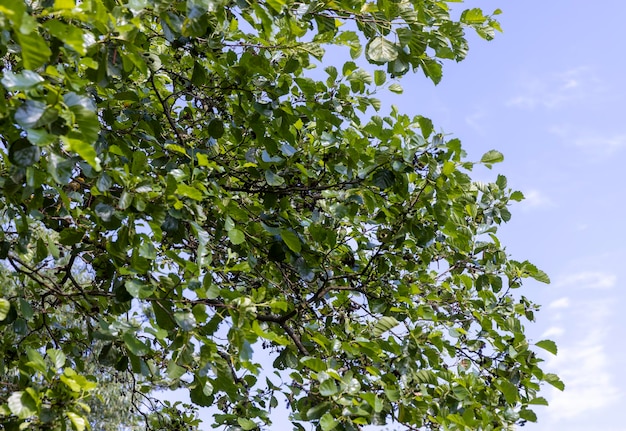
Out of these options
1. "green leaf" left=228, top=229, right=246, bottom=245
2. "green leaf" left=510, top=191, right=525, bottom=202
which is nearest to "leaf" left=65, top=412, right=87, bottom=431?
"green leaf" left=228, top=229, right=246, bottom=245

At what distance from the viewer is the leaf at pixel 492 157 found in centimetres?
465

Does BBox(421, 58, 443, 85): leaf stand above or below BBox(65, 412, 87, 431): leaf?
above

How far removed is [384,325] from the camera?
14.9 feet

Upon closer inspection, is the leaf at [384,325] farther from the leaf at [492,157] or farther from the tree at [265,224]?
the leaf at [492,157]

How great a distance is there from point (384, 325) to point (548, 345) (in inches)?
47.4

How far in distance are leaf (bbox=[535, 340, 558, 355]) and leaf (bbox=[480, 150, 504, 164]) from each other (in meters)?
1.31

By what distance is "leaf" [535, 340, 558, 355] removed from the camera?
475 centimetres

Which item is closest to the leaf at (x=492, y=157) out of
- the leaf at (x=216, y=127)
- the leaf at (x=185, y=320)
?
the leaf at (x=216, y=127)

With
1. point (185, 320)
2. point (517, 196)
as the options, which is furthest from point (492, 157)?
point (185, 320)

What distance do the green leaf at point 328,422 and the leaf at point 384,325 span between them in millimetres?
862

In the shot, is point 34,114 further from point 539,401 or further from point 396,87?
point 539,401

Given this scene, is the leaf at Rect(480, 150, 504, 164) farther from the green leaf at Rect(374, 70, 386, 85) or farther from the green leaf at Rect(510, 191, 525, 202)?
the green leaf at Rect(374, 70, 386, 85)

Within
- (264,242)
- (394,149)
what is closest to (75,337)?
(264,242)

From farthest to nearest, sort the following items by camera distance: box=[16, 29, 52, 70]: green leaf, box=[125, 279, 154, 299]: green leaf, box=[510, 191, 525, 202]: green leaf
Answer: box=[510, 191, 525, 202]: green leaf
box=[125, 279, 154, 299]: green leaf
box=[16, 29, 52, 70]: green leaf
